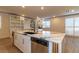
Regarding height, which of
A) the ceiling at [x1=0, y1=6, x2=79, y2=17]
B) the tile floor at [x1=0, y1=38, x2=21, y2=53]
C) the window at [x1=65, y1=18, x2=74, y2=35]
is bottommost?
the tile floor at [x1=0, y1=38, x2=21, y2=53]

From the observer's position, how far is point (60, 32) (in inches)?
105

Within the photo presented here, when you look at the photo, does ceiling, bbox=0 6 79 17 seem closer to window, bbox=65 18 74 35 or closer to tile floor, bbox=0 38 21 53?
tile floor, bbox=0 38 21 53

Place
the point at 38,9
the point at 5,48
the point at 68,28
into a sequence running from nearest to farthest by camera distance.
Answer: the point at 38,9, the point at 5,48, the point at 68,28

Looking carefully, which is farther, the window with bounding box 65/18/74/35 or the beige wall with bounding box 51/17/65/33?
the window with bounding box 65/18/74/35

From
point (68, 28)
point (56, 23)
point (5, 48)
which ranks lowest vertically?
point (5, 48)

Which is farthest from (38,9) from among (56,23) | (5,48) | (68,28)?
(68,28)

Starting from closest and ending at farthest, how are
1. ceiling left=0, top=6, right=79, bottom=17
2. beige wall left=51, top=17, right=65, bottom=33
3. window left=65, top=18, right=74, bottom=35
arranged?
ceiling left=0, top=6, right=79, bottom=17 < beige wall left=51, top=17, right=65, bottom=33 < window left=65, top=18, right=74, bottom=35

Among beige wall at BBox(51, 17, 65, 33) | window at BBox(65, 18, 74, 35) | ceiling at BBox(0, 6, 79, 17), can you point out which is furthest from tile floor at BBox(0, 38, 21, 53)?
window at BBox(65, 18, 74, 35)

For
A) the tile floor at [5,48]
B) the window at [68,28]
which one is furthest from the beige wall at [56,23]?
the tile floor at [5,48]

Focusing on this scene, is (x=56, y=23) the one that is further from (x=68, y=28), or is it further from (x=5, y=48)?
(x=68, y=28)
